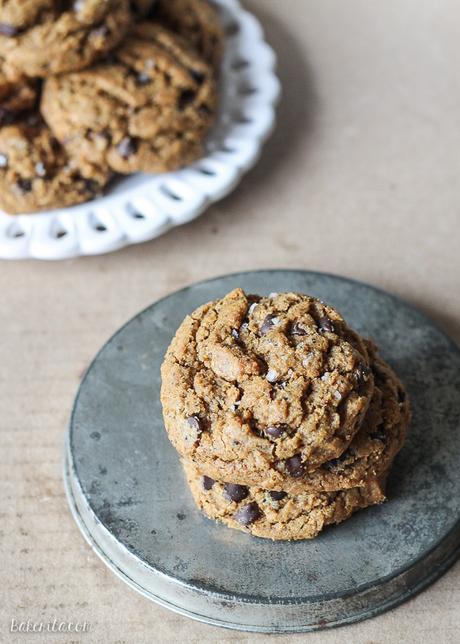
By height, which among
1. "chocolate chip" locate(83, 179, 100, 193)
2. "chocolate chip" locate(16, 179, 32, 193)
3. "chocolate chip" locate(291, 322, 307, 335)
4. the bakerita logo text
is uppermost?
"chocolate chip" locate(291, 322, 307, 335)

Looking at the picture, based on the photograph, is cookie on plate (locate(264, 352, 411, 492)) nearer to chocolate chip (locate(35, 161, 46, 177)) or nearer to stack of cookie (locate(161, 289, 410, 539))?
stack of cookie (locate(161, 289, 410, 539))

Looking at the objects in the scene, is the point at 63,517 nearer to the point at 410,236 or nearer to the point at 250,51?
the point at 410,236

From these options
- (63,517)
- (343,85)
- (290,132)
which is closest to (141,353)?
(63,517)

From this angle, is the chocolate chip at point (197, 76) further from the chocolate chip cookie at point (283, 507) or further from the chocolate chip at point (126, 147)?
the chocolate chip cookie at point (283, 507)

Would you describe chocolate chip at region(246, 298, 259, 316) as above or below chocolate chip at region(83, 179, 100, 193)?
above

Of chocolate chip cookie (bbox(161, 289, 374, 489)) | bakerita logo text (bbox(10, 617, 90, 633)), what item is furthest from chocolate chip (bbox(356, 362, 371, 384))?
bakerita logo text (bbox(10, 617, 90, 633))

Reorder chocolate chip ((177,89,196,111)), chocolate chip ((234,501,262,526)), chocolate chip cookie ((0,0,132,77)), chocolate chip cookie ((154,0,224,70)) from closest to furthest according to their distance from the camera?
chocolate chip ((234,501,262,526)) < chocolate chip cookie ((0,0,132,77)) < chocolate chip ((177,89,196,111)) < chocolate chip cookie ((154,0,224,70))

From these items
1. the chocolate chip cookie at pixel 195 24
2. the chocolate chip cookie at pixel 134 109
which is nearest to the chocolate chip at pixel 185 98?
the chocolate chip cookie at pixel 134 109

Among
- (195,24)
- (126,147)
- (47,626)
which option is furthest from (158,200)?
(47,626)
